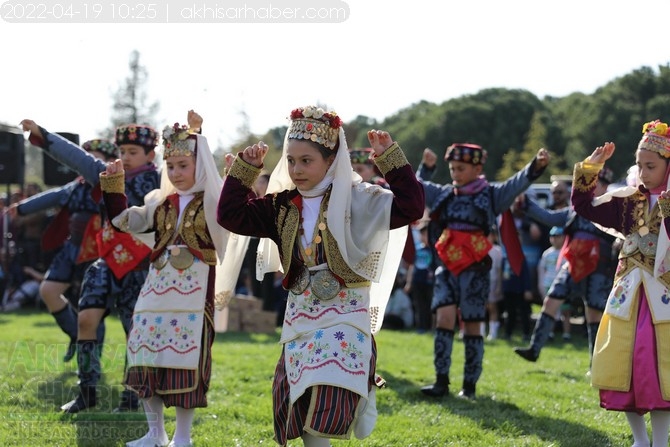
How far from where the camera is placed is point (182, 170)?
5.51 metres

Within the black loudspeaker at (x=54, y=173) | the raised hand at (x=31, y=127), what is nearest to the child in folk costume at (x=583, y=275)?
the raised hand at (x=31, y=127)

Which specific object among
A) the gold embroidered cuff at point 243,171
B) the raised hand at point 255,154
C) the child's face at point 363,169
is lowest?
the gold embroidered cuff at point 243,171

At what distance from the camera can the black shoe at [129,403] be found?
20.8 feet

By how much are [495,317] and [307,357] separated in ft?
29.8

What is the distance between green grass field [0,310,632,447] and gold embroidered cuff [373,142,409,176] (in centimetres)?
205

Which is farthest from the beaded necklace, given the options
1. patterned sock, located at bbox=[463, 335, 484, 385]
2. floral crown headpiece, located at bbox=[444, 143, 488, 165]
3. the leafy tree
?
the leafy tree

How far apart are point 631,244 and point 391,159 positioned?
1.97 m

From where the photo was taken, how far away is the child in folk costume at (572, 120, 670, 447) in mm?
4988

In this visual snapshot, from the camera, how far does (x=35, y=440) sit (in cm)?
545

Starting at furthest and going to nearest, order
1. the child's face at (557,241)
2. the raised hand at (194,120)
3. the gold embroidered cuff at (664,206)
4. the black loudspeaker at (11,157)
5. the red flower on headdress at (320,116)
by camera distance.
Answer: the black loudspeaker at (11,157) < the child's face at (557,241) < the raised hand at (194,120) < the gold embroidered cuff at (664,206) < the red flower on headdress at (320,116)

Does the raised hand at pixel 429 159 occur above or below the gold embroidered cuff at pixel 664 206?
above

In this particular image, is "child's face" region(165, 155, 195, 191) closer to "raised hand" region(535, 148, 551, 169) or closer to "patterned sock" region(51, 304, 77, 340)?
"raised hand" region(535, 148, 551, 169)

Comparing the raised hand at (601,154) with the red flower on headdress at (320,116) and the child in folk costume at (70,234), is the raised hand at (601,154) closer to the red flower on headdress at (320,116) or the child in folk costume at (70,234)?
the red flower on headdress at (320,116)

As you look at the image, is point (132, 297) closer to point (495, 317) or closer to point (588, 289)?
point (588, 289)
